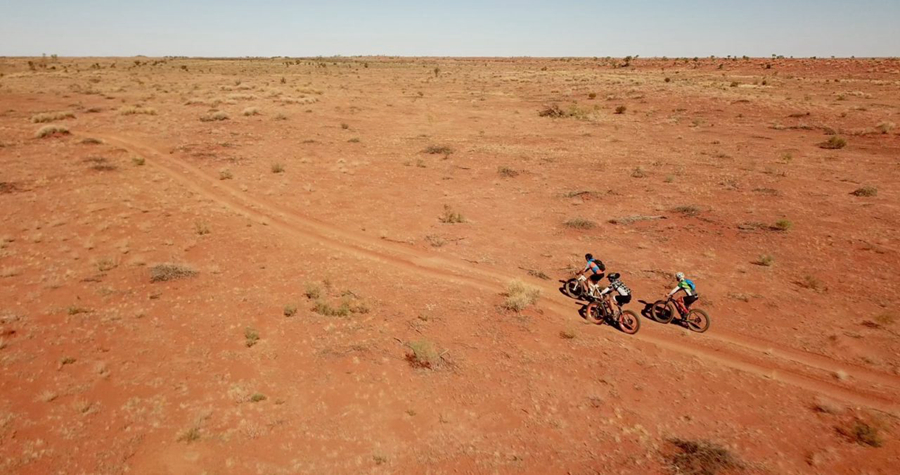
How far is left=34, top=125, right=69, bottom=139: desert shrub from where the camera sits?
25384 millimetres

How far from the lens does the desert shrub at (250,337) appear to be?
9.39 m

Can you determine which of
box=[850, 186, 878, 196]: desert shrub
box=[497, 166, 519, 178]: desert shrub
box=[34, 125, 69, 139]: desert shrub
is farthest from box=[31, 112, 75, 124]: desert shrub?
box=[850, 186, 878, 196]: desert shrub

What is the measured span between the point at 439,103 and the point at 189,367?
39.2 metres

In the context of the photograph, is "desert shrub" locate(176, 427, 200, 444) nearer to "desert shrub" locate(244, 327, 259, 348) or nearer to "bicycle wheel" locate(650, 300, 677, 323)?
"desert shrub" locate(244, 327, 259, 348)

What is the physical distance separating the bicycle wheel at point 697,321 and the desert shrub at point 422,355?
5929 millimetres

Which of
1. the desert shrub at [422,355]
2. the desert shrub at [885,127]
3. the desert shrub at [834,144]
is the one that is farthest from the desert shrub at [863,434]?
the desert shrub at [885,127]

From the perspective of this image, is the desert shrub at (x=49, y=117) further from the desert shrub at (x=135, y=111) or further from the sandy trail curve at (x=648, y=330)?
the sandy trail curve at (x=648, y=330)

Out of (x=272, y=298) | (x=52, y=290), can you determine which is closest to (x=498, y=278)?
(x=272, y=298)

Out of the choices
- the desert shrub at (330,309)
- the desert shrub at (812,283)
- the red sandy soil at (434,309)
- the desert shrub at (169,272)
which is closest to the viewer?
the red sandy soil at (434,309)

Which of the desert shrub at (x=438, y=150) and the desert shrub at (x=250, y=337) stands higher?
the desert shrub at (x=438, y=150)

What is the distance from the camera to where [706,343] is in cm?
979

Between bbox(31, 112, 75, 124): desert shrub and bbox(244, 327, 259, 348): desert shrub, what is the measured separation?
31192 mm

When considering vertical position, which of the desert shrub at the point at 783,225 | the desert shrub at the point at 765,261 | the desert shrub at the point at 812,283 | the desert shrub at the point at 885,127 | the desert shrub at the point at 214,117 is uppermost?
the desert shrub at the point at 885,127

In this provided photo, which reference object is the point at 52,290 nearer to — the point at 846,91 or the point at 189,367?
the point at 189,367
